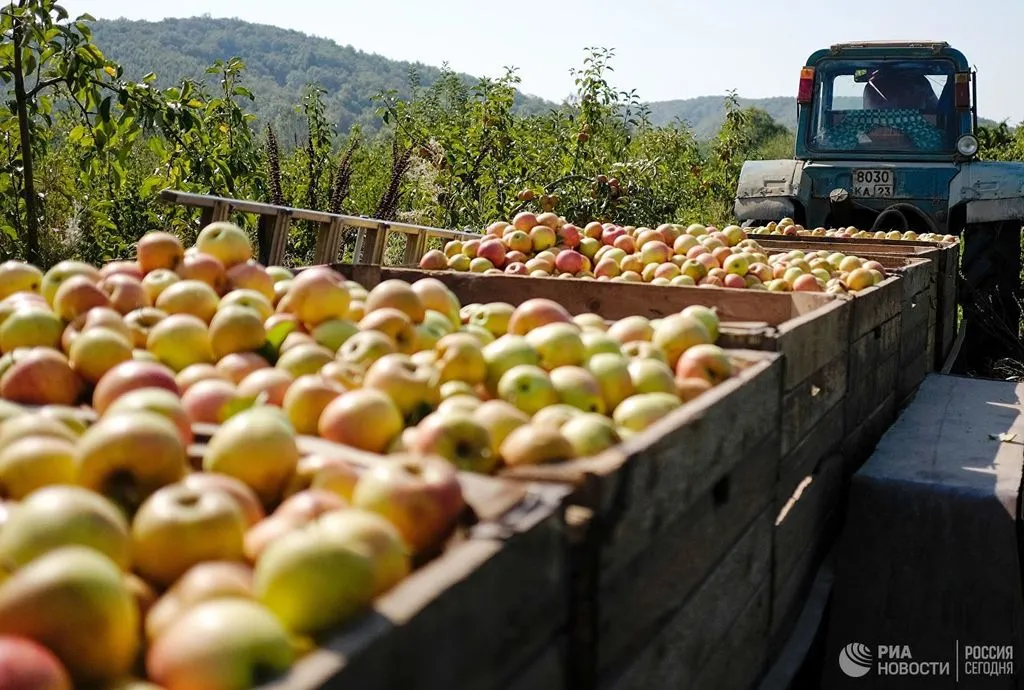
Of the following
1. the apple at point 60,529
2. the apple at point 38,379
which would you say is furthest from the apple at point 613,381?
the apple at point 60,529

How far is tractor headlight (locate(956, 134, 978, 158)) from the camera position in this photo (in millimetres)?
8102

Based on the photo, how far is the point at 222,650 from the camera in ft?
3.11

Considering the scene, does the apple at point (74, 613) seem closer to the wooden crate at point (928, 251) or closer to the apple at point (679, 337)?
the apple at point (679, 337)

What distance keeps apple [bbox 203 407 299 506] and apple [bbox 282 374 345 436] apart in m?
0.27

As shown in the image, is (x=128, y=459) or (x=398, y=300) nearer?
(x=128, y=459)

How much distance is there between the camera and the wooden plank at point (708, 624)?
1.63m

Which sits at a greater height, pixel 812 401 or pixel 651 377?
pixel 651 377

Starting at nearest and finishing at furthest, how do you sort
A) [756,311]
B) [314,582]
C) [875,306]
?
1. [314,582]
2. [756,311]
3. [875,306]

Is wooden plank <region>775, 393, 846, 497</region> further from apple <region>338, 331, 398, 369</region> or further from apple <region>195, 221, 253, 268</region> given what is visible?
apple <region>195, 221, 253, 268</region>

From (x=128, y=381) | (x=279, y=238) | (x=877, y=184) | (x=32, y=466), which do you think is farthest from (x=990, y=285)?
(x=32, y=466)

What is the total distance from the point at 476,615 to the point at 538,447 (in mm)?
457

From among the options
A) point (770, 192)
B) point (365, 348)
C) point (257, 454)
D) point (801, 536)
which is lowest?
point (801, 536)
